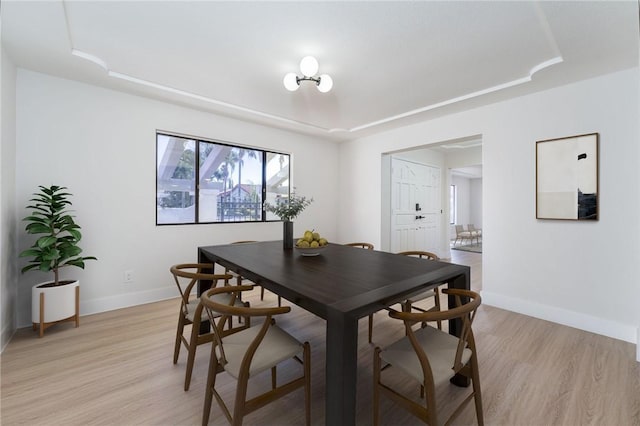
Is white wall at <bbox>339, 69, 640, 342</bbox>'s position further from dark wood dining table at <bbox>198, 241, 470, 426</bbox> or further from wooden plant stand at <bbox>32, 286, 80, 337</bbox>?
wooden plant stand at <bbox>32, 286, 80, 337</bbox>

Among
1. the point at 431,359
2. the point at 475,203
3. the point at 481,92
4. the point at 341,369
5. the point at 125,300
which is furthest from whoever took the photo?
the point at 475,203

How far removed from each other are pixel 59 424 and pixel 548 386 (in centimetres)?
304

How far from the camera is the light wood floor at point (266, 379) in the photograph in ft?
5.15

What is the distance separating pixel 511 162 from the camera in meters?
3.26

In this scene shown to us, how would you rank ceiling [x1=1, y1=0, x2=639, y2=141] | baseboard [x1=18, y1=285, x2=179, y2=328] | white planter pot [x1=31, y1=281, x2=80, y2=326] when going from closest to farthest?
1. ceiling [x1=1, y1=0, x2=639, y2=141]
2. white planter pot [x1=31, y1=281, x2=80, y2=326]
3. baseboard [x1=18, y1=285, x2=179, y2=328]

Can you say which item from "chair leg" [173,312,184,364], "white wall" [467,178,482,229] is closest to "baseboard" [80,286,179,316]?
"chair leg" [173,312,184,364]

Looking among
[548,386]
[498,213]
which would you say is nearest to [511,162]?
[498,213]

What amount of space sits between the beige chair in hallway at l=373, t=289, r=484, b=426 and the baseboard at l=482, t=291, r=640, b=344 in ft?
6.37

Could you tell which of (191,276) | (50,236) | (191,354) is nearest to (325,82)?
(191,276)

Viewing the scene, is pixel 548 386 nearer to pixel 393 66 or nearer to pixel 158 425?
pixel 158 425

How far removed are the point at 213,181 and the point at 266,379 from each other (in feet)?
9.59

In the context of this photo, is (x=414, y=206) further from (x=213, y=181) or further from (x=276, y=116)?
(x=213, y=181)

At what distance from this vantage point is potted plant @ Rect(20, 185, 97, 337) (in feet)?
7.93

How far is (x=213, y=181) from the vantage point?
13.1 ft
